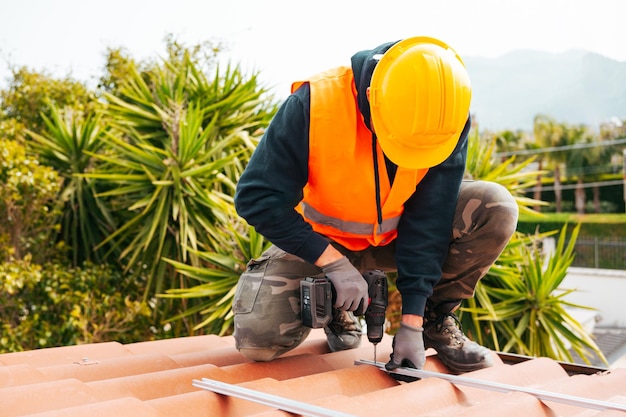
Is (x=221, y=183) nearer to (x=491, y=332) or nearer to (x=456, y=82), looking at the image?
(x=491, y=332)

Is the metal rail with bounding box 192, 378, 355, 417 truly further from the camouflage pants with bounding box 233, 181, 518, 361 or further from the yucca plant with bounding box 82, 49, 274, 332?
the yucca plant with bounding box 82, 49, 274, 332

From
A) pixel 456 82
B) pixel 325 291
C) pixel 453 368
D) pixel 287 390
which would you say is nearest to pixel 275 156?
pixel 325 291

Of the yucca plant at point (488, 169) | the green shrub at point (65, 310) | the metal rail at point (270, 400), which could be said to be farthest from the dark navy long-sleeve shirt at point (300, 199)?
the green shrub at point (65, 310)

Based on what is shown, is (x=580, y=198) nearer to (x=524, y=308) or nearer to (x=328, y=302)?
(x=524, y=308)

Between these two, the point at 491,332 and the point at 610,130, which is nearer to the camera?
the point at 491,332

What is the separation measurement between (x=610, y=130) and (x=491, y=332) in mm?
53665

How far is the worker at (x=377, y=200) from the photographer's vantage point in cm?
198

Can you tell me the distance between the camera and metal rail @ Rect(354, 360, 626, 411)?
5.55ft

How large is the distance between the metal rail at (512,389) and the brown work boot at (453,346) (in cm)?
31

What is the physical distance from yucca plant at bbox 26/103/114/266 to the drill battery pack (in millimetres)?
3453

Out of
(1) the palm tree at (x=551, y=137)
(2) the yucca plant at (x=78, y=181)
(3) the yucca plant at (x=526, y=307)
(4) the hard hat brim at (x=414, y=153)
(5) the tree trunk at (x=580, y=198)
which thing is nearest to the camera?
(4) the hard hat brim at (x=414, y=153)

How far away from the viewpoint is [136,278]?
5387 mm

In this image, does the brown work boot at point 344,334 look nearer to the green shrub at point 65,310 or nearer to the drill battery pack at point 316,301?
the drill battery pack at point 316,301

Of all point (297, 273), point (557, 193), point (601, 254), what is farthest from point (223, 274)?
point (557, 193)
